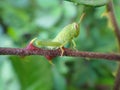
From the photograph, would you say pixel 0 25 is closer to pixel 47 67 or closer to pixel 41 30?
pixel 41 30

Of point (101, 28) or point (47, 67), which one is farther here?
point (101, 28)

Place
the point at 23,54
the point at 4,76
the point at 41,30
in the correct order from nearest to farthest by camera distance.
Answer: the point at 23,54
the point at 4,76
the point at 41,30

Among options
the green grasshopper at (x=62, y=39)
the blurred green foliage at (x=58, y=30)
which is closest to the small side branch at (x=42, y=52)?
the green grasshopper at (x=62, y=39)

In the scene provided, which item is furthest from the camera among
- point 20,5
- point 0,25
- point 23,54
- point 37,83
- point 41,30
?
point 20,5

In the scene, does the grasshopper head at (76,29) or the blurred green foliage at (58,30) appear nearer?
the grasshopper head at (76,29)

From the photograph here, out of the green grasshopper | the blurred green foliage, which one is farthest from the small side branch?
the blurred green foliage

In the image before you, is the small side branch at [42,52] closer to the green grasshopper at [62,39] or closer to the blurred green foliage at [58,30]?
the green grasshopper at [62,39]

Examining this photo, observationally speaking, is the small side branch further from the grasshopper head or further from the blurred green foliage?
the blurred green foliage

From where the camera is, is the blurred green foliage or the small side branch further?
the blurred green foliage

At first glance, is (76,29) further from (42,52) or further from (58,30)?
(58,30)

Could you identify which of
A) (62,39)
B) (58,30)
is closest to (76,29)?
(62,39)

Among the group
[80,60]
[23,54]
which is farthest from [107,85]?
[23,54]
